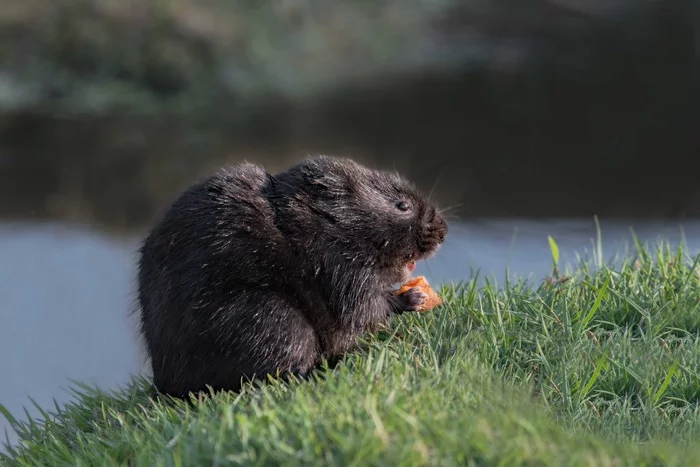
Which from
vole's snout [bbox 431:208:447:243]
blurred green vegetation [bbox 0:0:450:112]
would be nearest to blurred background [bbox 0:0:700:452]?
blurred green vegetation [bbox 0:0:450:112]

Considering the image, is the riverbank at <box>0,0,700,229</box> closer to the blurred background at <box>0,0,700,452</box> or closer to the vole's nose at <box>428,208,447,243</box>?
the blurred background at <box>0,0,700,452</box>

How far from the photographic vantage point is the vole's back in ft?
12.7

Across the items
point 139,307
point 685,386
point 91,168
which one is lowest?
point 685,386

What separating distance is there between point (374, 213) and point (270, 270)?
2.19ft

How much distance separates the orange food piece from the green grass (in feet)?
0.25

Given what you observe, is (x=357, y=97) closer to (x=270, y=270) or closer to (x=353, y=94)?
(x=353, y=94)

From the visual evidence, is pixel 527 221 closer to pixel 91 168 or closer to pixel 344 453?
pixel 91 168

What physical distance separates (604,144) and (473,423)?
27.3 feet

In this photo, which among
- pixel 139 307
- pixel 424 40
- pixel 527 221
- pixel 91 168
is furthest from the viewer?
pixel 424 40

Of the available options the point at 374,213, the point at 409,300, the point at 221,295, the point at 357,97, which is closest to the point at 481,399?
the point at 409,300

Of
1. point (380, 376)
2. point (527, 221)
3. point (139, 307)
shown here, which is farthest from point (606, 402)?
point (527, 221)

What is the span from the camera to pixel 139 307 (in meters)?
4.39

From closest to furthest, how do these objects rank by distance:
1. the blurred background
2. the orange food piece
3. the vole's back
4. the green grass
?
the green grass → the vole's back → the orange food piece → the blurred background

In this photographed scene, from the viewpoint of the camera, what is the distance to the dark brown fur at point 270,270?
12.8 feet
